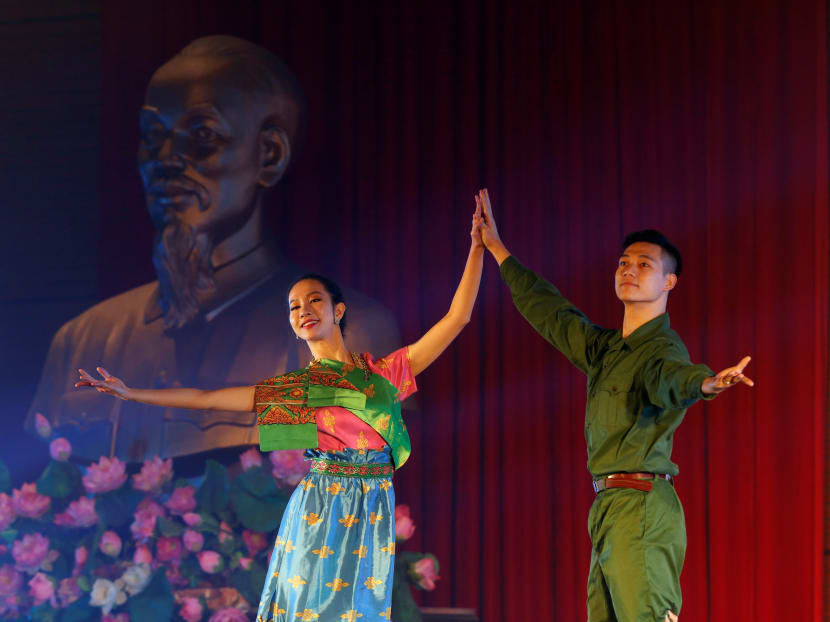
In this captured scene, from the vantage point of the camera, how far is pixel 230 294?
14.7 feet

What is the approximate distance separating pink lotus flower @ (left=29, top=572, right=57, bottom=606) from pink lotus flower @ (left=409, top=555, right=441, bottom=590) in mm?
1220

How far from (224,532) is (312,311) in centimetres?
114

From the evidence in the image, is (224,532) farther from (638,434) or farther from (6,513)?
(638,434)

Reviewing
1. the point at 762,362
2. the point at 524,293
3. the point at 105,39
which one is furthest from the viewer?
the point at 105,39

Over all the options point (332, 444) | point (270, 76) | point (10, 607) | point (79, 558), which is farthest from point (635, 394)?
point (270, 76)

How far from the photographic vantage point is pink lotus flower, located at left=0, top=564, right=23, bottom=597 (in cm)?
370

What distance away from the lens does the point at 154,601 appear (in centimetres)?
364

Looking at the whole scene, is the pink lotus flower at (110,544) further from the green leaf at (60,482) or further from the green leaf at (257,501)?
the green leaf at (257,501)

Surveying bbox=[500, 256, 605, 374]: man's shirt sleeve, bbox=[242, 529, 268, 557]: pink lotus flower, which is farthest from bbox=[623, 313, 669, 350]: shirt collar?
bbox=[242, 529, 268, 557]: pink lotus flower

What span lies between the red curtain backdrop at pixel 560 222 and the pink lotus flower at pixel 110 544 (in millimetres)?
1196

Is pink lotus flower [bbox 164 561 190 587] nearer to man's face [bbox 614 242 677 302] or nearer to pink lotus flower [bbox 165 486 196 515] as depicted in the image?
pink lotus flower [bbox 165 486 196 515]

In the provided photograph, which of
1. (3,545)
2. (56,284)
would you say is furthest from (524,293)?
(56,284)

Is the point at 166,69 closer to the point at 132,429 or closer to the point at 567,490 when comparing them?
the point at 132,429

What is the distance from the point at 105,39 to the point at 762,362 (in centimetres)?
316
